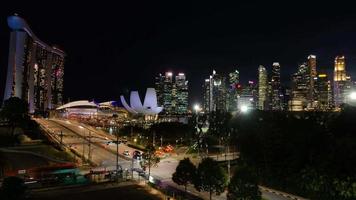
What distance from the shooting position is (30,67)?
98375 mm

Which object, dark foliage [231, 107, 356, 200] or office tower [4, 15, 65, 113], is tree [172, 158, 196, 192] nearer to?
dark foliage [231, 107, 356, 200]

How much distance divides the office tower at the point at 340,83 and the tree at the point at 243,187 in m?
113

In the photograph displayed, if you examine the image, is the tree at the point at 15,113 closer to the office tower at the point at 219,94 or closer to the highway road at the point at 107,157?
the highway road at the point at 107,157

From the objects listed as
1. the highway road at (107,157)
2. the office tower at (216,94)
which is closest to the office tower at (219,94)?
the office tower at (216,94)

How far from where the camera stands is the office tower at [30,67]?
3216 inches

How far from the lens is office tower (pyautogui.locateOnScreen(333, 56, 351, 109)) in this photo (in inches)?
4789

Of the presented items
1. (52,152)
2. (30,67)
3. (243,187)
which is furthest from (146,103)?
(243,187)

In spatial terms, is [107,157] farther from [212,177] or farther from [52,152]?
[212,177]

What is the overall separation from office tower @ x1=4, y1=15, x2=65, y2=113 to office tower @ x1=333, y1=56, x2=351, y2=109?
91797mm

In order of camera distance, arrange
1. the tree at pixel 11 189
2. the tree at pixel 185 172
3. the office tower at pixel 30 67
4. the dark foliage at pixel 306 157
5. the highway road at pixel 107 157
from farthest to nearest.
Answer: the office tower at pixel 30 67
the highway road at pixel 107 157
the tree at pixel 185 172
the dark foliage at pixel 306 157
the tree at pixel 11 189

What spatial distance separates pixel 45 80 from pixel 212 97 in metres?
75.8

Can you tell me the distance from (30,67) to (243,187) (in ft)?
304

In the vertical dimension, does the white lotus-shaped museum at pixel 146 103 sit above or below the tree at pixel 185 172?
above

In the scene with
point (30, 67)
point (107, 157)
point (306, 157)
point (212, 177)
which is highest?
point (30, 67)
